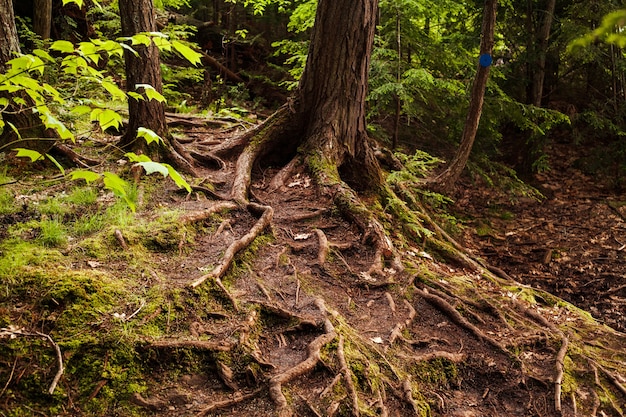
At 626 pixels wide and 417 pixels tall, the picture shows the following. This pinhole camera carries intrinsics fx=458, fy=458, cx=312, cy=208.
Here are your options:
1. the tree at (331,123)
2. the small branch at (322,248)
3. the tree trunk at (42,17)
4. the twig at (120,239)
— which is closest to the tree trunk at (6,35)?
the twig at (120,239)

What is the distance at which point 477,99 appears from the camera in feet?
25.4

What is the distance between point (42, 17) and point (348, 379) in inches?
408

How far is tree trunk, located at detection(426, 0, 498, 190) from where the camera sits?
23.7 feet

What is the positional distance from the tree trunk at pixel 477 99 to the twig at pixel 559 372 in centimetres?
436

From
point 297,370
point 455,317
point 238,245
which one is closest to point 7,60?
point 238,245

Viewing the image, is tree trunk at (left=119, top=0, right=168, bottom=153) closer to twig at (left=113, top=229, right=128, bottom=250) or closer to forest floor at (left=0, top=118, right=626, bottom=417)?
forest floor at (left=0, top=118, right=626, bottom=417)

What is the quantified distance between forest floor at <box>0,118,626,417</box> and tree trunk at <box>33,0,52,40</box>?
17.3 ft

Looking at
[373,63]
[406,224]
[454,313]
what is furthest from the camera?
[373,63]

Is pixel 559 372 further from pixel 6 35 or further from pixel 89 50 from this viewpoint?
pixel 6 35

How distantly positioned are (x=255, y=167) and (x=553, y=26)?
9.46m

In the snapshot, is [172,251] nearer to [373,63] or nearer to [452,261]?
[452,261]

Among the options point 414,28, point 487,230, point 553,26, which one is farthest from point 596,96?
point 414,28

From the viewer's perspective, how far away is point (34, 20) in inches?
387

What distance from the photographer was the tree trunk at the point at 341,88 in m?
6.14
